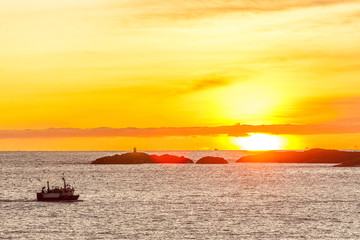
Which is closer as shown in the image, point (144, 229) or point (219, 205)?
point (144, 229)

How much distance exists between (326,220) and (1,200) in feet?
241

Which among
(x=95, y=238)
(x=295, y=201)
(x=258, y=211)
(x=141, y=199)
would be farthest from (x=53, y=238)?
(x=295, y=201)

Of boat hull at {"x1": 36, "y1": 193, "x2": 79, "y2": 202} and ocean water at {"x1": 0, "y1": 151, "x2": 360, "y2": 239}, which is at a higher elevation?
boat hull at {"x1": 36, "y1": 193, "x2": 79, "y2": 202}

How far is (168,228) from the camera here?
296 feet

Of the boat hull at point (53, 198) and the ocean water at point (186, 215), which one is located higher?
the boat hull at point (53, 198)

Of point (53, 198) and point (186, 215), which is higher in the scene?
point (53, 198)

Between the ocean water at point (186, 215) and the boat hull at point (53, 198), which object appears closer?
the ocean water at point (186, 215)

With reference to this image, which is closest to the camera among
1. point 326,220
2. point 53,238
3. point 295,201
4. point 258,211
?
point 53,238

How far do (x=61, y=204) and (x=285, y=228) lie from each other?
53.4m

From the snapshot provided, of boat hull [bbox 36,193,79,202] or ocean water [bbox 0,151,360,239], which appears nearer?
ocean water [bbox 0,151,360,239]

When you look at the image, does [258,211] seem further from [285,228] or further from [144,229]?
[144,229]

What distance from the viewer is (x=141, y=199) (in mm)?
139750

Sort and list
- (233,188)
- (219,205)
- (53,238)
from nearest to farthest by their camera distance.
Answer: (53,238), (219,205), (233,188)

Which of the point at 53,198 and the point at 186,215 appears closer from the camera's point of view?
the point at 186,215
